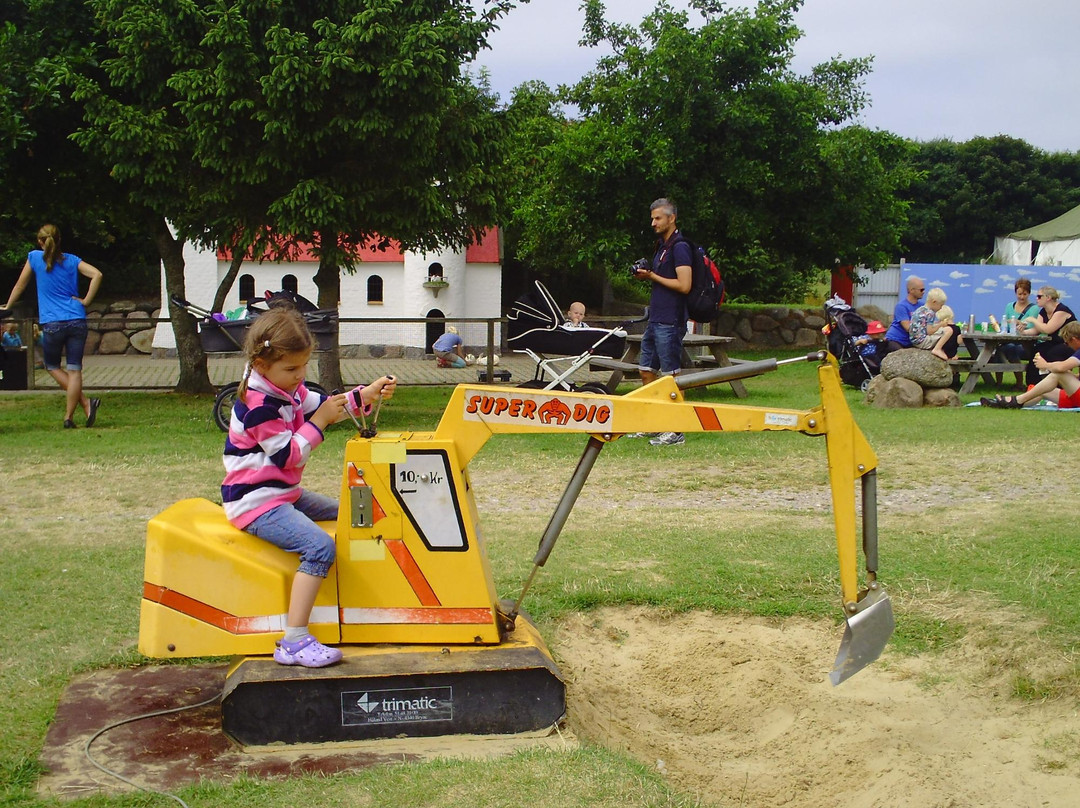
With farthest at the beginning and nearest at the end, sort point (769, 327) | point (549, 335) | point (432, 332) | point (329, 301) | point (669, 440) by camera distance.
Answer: point (769, 327)
point (432, 332)
point (329, 301)
point (549, 335)
point (669, 440)

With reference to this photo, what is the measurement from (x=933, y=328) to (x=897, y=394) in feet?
7.79

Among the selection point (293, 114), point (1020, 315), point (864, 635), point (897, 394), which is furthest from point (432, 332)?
point (864, 635)

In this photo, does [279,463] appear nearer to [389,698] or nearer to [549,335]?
[389,698]

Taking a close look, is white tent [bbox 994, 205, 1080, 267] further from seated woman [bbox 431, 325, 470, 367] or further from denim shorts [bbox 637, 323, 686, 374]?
denim shorts [bbox 637, 323, 686, 374]

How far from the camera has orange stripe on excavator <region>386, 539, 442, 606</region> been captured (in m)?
4.23

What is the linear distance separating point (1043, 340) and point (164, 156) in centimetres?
1157

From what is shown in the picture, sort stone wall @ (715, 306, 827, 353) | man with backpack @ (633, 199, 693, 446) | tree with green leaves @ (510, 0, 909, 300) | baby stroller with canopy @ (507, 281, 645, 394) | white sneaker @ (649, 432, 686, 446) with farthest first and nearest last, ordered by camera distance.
Answer: stone wall @ (715, 306, 827, 353) → tree with green leaves @ (510, 0, 909, 300) → baby stroller with canopy @ (507, 281, 645, 394) → white sneaker @ (649, 432, 686, 446) → man with backpack @ (633, 199, 693, 446)

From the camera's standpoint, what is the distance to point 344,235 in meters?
13.0

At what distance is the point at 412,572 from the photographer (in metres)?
4.25

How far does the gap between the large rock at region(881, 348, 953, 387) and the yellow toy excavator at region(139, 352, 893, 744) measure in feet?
31.2

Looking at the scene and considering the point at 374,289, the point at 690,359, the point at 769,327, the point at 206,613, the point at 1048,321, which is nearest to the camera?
the point at 206,613

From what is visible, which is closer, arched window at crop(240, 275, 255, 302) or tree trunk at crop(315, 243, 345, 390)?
tree trunk at crop(315, 243, 345, 390)

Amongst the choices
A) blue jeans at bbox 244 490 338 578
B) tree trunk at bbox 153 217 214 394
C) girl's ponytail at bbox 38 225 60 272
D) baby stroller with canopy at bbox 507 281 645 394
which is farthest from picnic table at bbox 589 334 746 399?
blue jeans at bbox 244 490 338 578

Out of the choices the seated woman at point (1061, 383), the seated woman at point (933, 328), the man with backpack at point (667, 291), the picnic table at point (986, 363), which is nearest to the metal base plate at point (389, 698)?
the man with backpack at point (667, 291)
